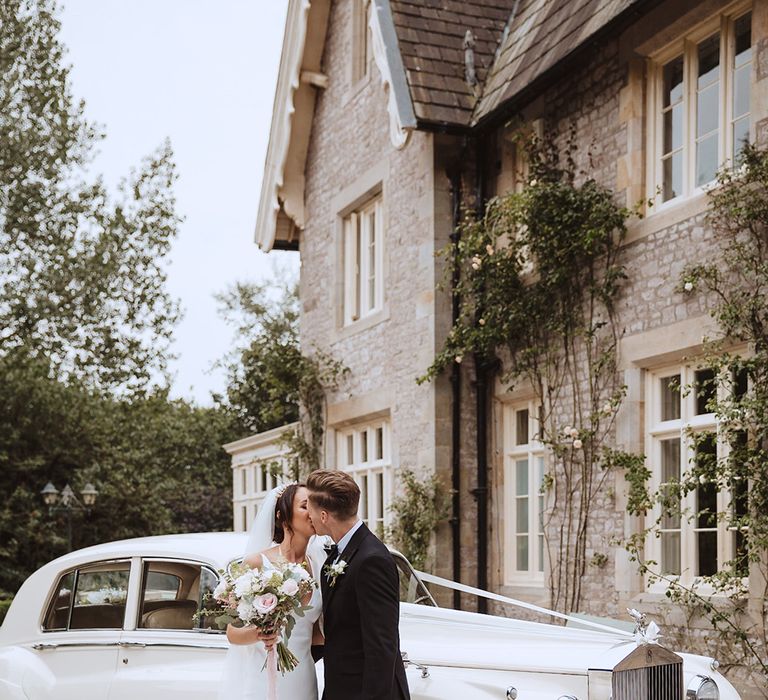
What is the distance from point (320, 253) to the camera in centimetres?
1655

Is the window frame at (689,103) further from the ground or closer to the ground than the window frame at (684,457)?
further from the ground

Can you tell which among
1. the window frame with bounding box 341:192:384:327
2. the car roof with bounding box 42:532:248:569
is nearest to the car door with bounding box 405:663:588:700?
the car roof with bounding box 42:532:248:569

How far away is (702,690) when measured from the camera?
557cm

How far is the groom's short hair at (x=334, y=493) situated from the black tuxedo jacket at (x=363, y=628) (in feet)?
0.36

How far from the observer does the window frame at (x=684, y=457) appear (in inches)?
358

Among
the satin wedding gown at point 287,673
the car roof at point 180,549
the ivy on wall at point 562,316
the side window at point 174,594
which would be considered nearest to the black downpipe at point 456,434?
the ivy on wall at point 562,316

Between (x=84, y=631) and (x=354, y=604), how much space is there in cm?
285

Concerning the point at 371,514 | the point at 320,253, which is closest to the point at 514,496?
the point at 371,514

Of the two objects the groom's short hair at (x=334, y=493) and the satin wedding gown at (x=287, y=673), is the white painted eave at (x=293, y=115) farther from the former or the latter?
the groom's short hair at (x=334, y=493)

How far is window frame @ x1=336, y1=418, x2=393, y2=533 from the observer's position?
1434cm

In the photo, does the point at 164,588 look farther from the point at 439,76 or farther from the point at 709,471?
the point at 439,76

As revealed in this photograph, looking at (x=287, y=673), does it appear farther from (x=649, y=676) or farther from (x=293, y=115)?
(x=293, y=115)

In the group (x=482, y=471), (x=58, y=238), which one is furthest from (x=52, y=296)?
(x=482, y=471)

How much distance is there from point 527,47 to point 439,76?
1.29 metres
